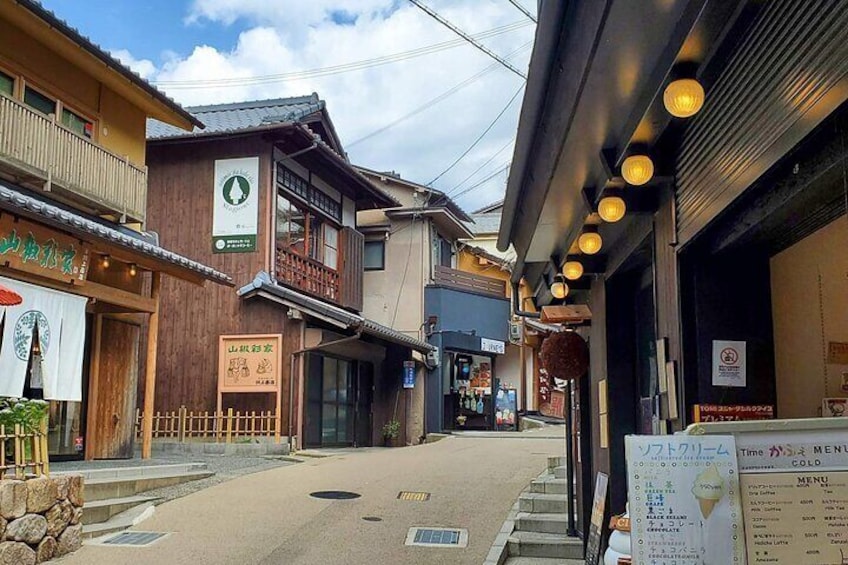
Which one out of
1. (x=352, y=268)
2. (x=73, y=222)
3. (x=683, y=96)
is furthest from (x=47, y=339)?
(x=352, y=268)

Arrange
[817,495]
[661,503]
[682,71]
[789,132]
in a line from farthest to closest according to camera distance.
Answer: [682,71], [789,132], [661,503], [817,495]

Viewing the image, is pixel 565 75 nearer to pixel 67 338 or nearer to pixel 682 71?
pixel 682 71

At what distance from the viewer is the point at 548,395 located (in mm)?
31578

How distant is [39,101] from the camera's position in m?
13.0

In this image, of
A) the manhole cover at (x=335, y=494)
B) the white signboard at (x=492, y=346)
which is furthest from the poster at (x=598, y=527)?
the white signboard at (x=492, y=346)

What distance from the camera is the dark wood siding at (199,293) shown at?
18609 millimetres

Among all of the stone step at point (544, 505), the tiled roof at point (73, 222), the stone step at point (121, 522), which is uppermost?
the tiled roof at point (73, 222)

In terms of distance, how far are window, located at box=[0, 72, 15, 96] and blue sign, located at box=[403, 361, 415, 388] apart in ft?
45.5

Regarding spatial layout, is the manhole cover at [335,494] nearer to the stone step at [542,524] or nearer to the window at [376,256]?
the stone step at [542,524]

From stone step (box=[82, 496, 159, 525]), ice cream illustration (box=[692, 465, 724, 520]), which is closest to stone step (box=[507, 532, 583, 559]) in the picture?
stone step (box=[82, 496, 159, 525])

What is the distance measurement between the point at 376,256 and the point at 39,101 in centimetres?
1489

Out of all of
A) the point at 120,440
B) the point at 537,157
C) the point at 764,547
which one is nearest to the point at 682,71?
the point at 537,157

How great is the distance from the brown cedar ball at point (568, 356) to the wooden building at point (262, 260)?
969 centimetres

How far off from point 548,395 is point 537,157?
26.7m
